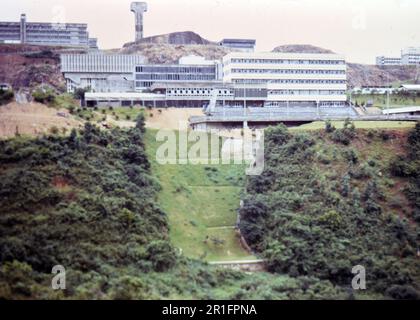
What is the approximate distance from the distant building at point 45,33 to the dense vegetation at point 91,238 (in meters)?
41.1

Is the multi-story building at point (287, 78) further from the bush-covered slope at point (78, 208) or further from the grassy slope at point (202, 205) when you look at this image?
the bush-covered slope at point (78, 208)

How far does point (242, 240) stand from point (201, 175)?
6.21 meters

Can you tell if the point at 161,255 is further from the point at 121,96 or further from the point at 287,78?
the point at 287,78

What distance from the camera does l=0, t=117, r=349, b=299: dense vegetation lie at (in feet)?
87.9

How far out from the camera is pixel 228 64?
53.5 m

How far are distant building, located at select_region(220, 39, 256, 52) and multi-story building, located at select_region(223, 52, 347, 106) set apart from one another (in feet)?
75.4

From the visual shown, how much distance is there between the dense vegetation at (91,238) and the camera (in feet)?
87.9

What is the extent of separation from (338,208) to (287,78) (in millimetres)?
20913

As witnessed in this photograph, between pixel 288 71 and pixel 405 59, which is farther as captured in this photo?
pixel 405 59

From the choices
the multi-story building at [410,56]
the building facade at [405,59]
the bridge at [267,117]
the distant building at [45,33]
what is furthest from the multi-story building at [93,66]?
the multi-story building at [410,56]

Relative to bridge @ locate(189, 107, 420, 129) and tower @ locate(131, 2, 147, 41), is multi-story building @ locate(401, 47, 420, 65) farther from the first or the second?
bridge @ locate(189, 107, 420, 129)

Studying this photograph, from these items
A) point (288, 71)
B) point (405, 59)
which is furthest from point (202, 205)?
point (405, 59)

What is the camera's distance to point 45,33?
75.7m
